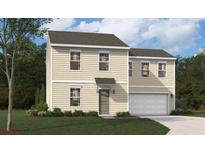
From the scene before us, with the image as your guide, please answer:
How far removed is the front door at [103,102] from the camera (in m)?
28.2

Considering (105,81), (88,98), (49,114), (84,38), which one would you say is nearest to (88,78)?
(105,81)

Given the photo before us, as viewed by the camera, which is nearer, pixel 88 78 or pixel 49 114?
pixel 49 114

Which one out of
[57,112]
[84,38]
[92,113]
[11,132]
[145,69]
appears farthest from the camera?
[145,69]

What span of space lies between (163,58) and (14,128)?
17.6 metres

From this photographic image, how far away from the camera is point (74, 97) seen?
90.3 feet

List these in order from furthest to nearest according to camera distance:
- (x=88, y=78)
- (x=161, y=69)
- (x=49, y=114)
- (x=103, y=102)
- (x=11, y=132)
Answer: (x=161, y=69) → (x=103, y=102) → (x=88, y=78) → (x=49, y=114) → (x=11, y=132)

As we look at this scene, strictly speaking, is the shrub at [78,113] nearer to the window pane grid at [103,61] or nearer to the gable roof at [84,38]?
the window pane grid at [103,61]

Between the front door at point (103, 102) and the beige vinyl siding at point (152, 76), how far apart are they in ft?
15.2

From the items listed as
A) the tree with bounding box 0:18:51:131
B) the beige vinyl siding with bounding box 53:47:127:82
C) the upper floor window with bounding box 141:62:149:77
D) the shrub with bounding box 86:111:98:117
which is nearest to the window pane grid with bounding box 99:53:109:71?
the beige vinyl siding with bounding box 53:47:127:82

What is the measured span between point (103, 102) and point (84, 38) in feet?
16.7

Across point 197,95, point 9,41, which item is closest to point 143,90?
point 197,95

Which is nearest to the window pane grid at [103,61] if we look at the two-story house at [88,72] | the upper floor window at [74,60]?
the two-story house at [88,72]

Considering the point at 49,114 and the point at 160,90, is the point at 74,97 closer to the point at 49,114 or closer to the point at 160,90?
the point at 49,114

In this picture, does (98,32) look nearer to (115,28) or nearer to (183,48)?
(115,28)
